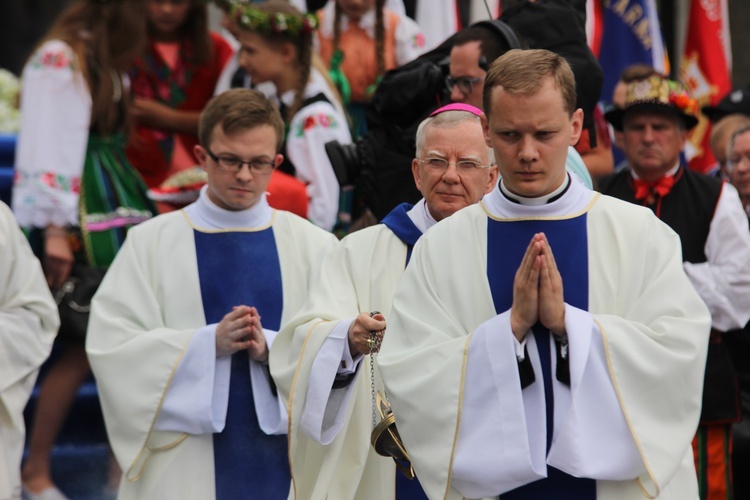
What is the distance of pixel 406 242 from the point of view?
4812 mm

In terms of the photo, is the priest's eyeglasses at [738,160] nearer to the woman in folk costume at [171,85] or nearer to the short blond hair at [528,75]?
the woman in folk costume at [171,85]

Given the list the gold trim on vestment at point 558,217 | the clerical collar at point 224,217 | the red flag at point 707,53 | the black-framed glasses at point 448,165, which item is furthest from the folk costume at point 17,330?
the red flag at point 707,53

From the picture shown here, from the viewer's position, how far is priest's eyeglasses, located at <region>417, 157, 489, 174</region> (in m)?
4.66

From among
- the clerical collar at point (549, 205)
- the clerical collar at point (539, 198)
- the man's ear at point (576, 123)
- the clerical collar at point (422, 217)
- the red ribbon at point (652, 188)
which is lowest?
the red ribbon at point (652, 188)

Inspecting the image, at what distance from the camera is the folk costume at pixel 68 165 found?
23.9 ft

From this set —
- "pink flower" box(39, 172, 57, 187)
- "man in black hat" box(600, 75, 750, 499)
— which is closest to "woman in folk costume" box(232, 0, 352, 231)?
"pink flower" box(39, 172, 57, 187)

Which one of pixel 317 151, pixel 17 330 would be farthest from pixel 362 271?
pixel 317 151

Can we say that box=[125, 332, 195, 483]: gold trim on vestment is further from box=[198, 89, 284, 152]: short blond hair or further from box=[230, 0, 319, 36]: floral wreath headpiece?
box=[230, 0, 319, 36]: floral wreath headpiece

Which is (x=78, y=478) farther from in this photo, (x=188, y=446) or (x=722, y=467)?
(x=722, y=467)

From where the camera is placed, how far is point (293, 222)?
570 cm

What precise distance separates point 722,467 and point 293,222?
96.4 inches

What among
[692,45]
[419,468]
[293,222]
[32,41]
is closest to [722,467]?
[293,222]

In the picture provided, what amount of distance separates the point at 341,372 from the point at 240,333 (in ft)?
2.32

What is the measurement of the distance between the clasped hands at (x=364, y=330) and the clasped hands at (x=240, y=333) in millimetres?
773
